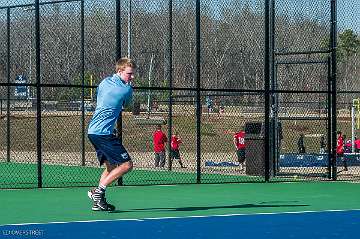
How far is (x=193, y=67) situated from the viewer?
99.6ft

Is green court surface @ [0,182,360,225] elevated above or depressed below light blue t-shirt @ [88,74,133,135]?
below

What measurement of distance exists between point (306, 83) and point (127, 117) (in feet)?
54.1

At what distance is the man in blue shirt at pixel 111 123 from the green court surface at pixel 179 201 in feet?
1.75

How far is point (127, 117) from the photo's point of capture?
4191cm

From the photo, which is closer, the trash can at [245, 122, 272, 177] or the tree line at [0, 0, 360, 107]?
the trash can at [245, 122, 272, 177]

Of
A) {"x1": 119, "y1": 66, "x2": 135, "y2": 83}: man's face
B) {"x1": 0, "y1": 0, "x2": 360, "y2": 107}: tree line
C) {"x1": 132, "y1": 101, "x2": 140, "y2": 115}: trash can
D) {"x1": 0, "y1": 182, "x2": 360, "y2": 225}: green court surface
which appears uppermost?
{"x1": 0, "y1": 0, "x2": 360, "y2": 107}: tree line

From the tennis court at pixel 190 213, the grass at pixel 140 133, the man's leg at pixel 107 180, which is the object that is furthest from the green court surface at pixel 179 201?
the grass at pixel 140 133

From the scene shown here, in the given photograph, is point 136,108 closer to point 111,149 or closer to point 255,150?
point 255,150

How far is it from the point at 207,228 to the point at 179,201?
15.0ft

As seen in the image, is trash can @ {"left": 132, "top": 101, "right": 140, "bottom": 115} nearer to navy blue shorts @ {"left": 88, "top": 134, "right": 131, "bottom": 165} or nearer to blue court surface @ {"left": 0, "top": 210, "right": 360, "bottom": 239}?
navy blue shorts @ {"left": 88, "top": 134, "right": 131, "bottom": 165}

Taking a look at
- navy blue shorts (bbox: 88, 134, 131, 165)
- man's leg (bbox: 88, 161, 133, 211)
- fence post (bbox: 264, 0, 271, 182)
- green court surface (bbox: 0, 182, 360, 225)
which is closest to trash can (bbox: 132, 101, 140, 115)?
fence post (bbox: 264, 0, 271, 182)

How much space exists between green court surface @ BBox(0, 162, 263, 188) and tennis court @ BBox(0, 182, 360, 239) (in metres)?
1.74

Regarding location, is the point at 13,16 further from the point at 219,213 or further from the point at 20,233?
the point at 20,233

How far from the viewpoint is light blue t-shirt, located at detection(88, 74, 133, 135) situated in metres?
14.5
